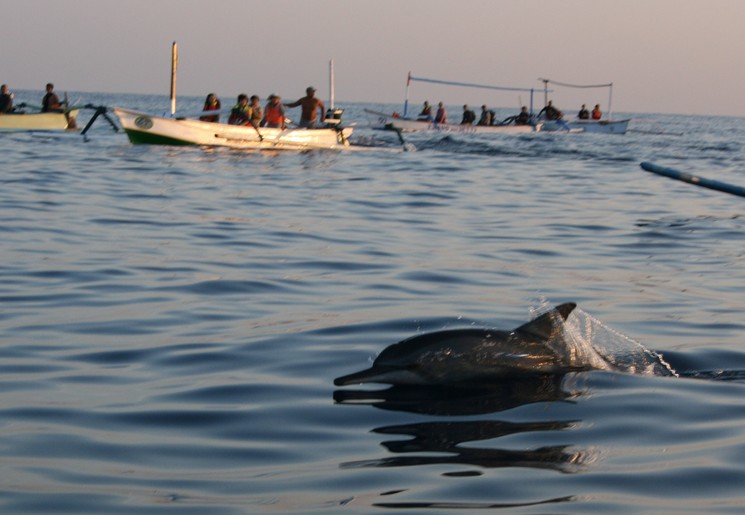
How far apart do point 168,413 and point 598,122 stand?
168ft

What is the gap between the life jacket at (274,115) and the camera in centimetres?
2997

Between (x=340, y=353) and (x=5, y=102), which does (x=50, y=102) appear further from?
(x=340, y=353)

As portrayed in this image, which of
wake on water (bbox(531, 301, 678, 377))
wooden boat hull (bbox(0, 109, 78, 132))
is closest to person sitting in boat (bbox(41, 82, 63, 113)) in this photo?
wooden boat hull (bbox(0, 109, 78, 132))

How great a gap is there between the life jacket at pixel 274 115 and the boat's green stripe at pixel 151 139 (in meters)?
2.72

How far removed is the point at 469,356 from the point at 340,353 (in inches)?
51.7

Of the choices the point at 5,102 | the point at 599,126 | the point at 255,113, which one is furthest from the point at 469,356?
the point at 599,126

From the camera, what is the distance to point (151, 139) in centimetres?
2834

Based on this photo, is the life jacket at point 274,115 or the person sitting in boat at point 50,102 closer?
the life jacket at point 274,115

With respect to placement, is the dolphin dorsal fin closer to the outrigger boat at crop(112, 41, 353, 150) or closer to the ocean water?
the ocean water

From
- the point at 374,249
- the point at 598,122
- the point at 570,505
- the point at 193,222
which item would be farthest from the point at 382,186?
the point at 598,122

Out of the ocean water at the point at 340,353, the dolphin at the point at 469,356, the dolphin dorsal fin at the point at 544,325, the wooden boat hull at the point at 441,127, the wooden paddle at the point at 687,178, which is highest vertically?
the wooden paddle at the point at 687,178

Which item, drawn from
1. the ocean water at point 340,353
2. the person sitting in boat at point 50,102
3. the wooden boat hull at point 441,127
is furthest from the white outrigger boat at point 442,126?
the ocean water at point 340,353

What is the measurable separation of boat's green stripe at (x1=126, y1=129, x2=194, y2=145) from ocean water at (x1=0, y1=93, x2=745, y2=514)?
10.5 meters

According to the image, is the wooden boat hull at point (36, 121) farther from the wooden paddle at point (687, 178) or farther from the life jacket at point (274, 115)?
the wooden paddle at point (687, 178)
